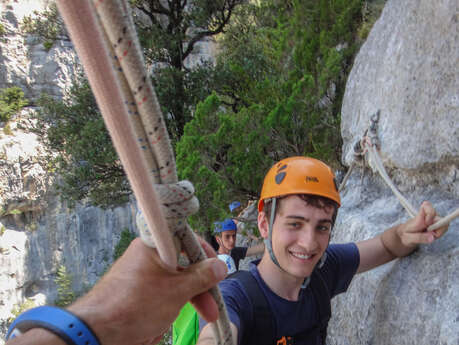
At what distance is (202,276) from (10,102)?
25200 mm

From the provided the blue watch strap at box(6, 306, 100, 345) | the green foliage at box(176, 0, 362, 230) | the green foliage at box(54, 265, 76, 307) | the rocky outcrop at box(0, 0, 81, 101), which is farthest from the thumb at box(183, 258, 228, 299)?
the rocky outcrop at box(0, 0, 81, 101)

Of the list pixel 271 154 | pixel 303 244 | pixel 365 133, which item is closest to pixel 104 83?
pixel 303 244

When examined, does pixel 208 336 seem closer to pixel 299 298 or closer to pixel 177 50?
pixel 299 298

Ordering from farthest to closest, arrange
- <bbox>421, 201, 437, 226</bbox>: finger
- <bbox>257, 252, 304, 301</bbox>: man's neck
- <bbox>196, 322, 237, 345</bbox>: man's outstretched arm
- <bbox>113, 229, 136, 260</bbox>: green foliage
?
<bbox>113, 229, 136, 260</bbox>: green foliage
<bbox>257, 252, 304, 301</bbox>: man's neck
<bbox>421, 201, 437, 226</bbox>: finger
<bbox>196, 322, 237, 345</bbox>: man's outstretched arm

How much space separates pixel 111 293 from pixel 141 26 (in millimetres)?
7852

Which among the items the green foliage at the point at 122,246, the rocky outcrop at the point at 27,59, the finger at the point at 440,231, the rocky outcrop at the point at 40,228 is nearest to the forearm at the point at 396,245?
the finger at the point at 440,231

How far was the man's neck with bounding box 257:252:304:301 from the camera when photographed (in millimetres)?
1539

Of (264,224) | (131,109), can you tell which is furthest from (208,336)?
(131,109)

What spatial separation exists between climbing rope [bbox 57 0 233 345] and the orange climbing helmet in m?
0.93

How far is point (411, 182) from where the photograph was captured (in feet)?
6.52

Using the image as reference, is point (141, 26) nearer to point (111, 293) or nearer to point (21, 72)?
point (111, 293)

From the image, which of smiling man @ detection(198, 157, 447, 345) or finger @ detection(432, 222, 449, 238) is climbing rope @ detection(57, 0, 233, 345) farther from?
finger @ detection(432, 222, 449, 238)

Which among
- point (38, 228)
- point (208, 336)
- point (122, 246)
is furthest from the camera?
point (38, 228)

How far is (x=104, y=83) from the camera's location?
1.53 ft
